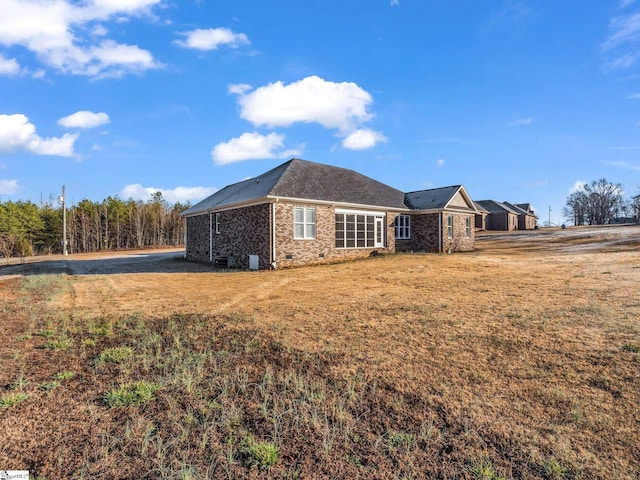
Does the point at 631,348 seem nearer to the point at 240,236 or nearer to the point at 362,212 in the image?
the point at 362,212

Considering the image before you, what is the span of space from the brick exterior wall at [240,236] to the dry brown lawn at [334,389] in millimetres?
7459

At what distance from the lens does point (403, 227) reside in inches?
865

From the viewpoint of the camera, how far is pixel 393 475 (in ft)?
8.43

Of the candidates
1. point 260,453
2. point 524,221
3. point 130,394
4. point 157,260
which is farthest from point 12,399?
point 524,221

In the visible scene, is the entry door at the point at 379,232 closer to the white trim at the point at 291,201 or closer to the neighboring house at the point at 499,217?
the white trim at the point at 291,201

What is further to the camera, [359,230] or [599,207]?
[599,207]

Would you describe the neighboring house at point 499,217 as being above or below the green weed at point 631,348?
above

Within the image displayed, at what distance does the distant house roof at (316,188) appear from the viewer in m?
16.1

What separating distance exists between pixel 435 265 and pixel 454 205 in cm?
888

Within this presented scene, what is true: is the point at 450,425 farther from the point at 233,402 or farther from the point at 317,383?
the point at 233,402

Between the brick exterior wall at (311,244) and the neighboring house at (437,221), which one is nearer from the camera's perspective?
the brick exterior wall at (311,244)

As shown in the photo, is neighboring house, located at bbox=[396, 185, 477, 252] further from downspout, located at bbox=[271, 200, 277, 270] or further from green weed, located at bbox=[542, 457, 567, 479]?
green weed, located at bbox=[542, 457, 567, 479]

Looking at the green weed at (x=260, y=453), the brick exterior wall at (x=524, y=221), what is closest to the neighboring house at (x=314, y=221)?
the green weed at (x=260, y=453)

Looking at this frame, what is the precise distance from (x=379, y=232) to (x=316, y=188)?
4858mm
